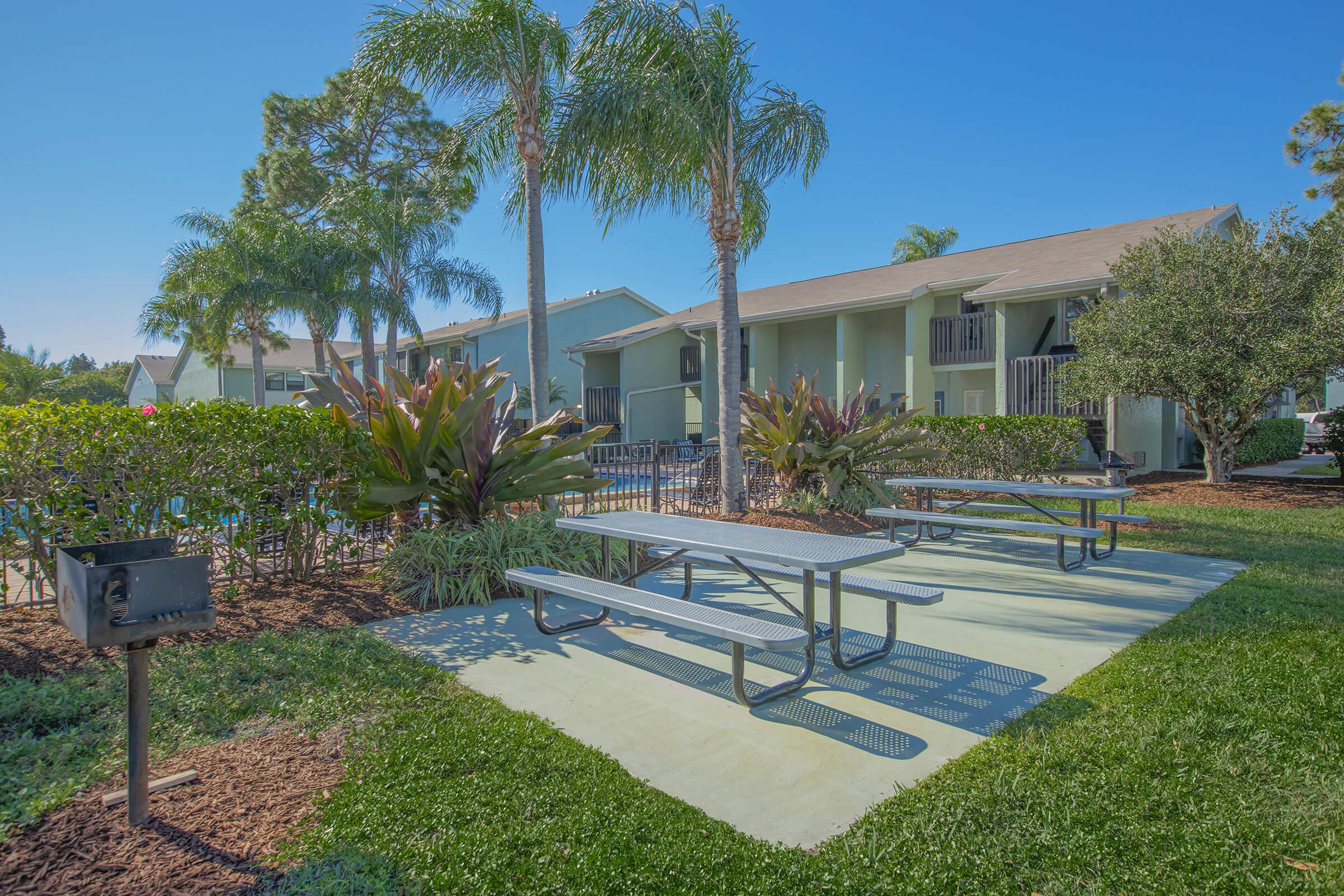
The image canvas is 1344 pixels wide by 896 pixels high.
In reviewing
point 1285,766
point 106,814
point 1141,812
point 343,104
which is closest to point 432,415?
point 106,814

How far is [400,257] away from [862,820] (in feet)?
74.5

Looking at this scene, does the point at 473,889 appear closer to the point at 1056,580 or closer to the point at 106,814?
the point at 106,814

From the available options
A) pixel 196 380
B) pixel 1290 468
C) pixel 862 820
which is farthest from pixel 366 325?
pixel 196 380

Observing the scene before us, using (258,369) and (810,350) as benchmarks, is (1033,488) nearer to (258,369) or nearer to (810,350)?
(810,350)

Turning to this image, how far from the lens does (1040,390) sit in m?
16.4

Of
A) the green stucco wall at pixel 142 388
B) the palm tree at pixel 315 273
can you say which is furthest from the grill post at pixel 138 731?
the green stucco wall at pixel 142 388

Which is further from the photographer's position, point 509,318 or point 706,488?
point 509,318

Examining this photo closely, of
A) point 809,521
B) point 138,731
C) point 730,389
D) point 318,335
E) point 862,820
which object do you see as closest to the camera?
point 138,731

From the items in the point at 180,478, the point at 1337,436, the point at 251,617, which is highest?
the point at 1337,436

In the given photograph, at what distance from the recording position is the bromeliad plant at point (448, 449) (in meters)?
6.59

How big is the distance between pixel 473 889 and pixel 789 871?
1.07m

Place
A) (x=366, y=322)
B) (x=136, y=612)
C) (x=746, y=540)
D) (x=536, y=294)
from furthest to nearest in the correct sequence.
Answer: (x=366, y=322) → (x=536, y=294) → (x=746, y=540) → (x=136, y=612)

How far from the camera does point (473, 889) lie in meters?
2.40

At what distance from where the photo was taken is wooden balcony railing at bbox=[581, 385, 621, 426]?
26.0m
